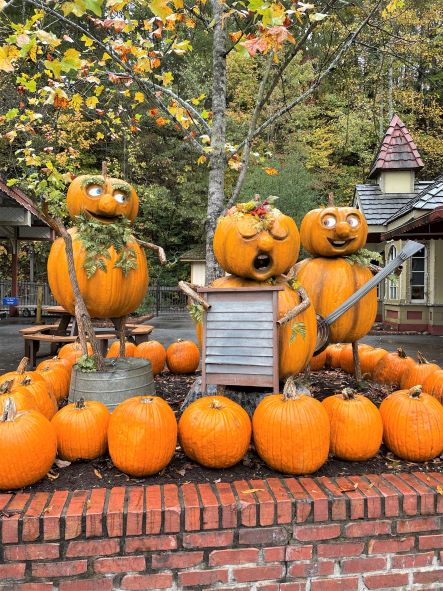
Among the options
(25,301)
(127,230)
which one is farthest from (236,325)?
(25,301)

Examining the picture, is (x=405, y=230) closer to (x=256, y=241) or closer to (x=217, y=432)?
(x=256, y=241)

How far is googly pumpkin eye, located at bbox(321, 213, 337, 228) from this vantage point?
11.3 feet

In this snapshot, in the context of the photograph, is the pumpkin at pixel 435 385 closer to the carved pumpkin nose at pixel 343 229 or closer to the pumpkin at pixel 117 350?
the carved pumpkin nose at pixel 343 229

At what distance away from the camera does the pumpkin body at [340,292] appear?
11.6 ft

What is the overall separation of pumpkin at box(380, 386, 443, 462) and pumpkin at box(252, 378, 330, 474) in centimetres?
45

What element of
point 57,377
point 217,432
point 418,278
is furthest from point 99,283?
point 418,278

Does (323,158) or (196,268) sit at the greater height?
(323,158)

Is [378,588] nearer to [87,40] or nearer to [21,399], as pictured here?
[21,399]

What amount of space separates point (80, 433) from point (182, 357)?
223 centimetres

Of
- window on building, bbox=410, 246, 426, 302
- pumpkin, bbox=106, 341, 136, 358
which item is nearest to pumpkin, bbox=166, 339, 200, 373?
pumpkin, bbox=106, 341, 136, 358

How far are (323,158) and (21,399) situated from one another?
21.5m

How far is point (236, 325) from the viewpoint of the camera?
3004 millimetres

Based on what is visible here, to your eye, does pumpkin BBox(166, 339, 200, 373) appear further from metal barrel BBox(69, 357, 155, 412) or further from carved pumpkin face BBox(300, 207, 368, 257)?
carved pumpkin face BBox(300, 207, 368, 257)

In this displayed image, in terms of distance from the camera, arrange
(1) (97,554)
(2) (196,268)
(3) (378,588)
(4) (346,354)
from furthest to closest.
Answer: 1. (2) (196,268)
2. (4) (346,354)
3. (3) (378,588)
4. (1) (97,554)
